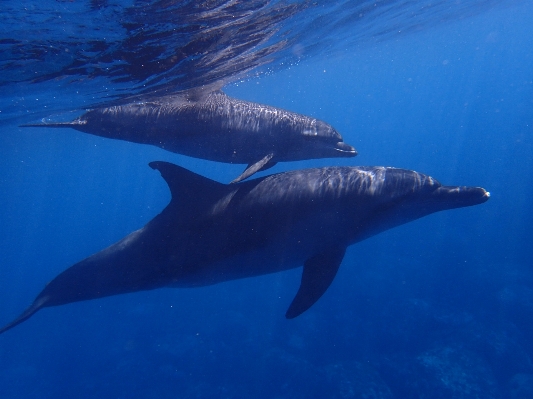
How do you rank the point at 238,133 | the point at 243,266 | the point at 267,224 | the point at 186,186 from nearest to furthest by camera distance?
the point at 267,224 < the point at 186,186 < the point at 243,266 < the point at 238,133

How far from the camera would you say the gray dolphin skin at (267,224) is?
5.89m

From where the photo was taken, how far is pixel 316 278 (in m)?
6.24

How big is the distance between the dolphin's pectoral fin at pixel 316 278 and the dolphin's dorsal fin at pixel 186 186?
2.09m

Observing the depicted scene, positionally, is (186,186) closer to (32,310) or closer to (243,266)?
(243,266)

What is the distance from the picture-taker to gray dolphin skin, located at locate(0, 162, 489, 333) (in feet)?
19.3

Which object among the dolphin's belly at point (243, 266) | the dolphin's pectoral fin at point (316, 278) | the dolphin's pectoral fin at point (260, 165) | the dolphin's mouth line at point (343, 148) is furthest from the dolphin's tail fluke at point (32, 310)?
the dolphin's mouth line at point (343, 148)

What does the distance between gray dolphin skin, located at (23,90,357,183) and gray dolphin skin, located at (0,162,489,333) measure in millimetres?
1463

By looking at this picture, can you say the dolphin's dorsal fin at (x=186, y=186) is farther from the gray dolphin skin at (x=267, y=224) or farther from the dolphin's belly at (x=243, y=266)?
the dolphin's belly at (x=243, y=266)

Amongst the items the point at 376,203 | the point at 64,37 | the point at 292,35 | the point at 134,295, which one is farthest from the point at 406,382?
the point at 134,295

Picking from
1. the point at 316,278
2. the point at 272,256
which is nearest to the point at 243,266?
the point at 272,256

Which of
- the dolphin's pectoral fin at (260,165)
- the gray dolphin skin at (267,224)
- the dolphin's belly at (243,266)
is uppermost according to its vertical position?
the dolphin's pectoral fin at (260,165)

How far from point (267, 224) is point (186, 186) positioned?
1.52m

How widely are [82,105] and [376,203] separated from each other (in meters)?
17.6

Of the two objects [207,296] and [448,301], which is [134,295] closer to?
[207,296]
